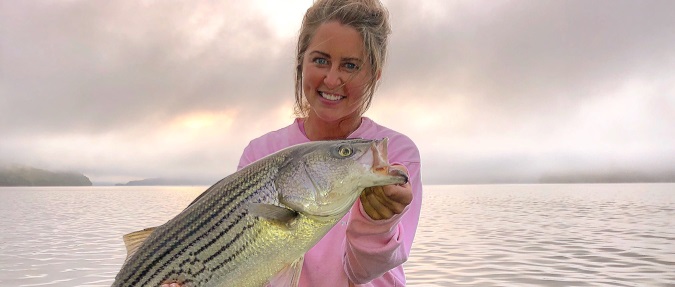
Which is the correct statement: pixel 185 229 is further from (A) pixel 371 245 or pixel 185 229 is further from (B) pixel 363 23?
(B) pixel 363 23

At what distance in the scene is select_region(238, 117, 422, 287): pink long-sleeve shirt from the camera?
3570 mm

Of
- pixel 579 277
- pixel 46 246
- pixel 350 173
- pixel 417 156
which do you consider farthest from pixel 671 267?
pixel 46 246

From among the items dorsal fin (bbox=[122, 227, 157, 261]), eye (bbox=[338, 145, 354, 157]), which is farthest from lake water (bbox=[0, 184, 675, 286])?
eye (bbox=[338, 145, 354, 157])

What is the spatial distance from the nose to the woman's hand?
128 centimetres

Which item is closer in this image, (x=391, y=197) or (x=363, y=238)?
(x=391, y=197)

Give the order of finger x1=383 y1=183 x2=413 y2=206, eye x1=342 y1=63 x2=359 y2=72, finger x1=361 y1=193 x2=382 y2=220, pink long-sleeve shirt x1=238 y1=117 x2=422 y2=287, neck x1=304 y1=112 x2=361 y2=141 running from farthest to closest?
1. neck x1=304 y1=112 x2=361 y2=141
2. eye x1=342 y1=63 x2=359 y2=72
3. pink long-sleeve shirt x1=238 y1=117 x2=422 y2=287
4. finger x1=361 y1=193 x2=382 y2=220
5. finger x1=383 y1=183 x2=413 y2=206

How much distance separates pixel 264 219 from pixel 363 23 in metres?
2.05

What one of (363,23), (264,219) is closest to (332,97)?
(363,23)

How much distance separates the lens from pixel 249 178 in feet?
10.5

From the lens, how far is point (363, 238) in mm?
3578

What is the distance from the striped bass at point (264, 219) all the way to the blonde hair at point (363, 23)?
150 cm

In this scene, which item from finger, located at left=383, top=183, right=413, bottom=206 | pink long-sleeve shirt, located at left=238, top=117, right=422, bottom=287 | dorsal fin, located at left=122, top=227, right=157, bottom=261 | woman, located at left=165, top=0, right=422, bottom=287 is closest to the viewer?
finger, located at left=383, top=183, right=413, bottom=206

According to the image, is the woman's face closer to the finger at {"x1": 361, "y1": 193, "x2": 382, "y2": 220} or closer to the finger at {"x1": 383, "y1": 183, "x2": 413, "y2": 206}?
the finger at {"x1": 361, "y1": 193, "x2": 382, "y2": 220}

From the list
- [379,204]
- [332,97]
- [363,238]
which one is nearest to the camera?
[379,204]
